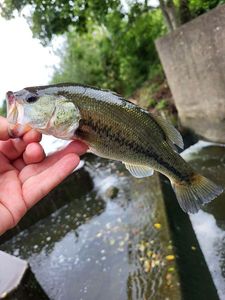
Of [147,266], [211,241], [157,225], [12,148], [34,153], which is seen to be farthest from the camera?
[157,225]

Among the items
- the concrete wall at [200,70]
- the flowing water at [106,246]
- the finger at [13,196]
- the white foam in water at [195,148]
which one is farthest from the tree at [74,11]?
the finger at [13,196]

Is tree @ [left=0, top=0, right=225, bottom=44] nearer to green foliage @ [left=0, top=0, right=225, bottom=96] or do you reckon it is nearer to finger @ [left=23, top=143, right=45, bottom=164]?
green foliage @ [left=0, top=0, right=225, bottom=96]

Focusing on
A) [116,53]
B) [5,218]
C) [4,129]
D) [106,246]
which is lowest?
[106,246]

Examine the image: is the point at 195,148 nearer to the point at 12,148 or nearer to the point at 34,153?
the point at 12,148

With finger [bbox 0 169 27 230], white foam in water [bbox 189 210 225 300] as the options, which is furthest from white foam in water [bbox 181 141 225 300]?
finger [bbox 0 169 27 230]

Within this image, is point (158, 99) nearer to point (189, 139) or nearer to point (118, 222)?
point (189, 139)

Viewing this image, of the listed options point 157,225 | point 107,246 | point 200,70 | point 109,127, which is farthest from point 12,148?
point 200,70

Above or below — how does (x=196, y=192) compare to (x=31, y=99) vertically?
below
